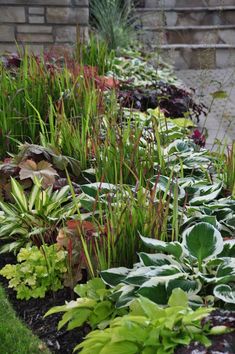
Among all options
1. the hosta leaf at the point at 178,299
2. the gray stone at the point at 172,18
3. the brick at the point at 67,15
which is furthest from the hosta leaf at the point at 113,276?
the gray stone at the point at 172,18

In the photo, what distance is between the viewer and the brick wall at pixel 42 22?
22.9 feet

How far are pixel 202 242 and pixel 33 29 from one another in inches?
212

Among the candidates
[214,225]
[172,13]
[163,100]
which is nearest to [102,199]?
[214,225]

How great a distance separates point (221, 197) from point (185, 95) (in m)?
2.40

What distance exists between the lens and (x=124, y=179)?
3.13 meters

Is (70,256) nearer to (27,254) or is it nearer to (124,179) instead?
(27,254)

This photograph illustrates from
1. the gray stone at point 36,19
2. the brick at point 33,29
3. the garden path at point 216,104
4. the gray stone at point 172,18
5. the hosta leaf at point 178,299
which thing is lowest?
the garden path at point 216,104

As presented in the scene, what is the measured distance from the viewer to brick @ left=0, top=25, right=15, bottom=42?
7.09m

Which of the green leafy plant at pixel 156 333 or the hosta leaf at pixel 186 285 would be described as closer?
the green leafy plant at pixel 156 333

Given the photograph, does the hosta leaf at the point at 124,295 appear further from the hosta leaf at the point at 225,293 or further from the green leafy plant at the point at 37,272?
the green leafy plant at the point at 37,272

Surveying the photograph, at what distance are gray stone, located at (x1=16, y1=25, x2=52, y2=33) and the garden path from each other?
180 centimetres

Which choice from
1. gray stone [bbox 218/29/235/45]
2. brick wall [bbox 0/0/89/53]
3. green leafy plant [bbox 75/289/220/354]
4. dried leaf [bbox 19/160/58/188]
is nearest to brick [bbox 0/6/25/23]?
brick wall [bbox 0/0/89/53]

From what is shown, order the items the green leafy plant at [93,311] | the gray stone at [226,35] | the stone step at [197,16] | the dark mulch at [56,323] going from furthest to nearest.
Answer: the stone step at [197,16] < the gray stone at [226,35] < the green leafy plant at [93,311] < the dark mulch at [56,323]

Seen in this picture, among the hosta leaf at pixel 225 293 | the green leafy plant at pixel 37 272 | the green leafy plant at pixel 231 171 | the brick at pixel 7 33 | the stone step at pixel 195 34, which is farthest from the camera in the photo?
the stone step at pixel 195 34
